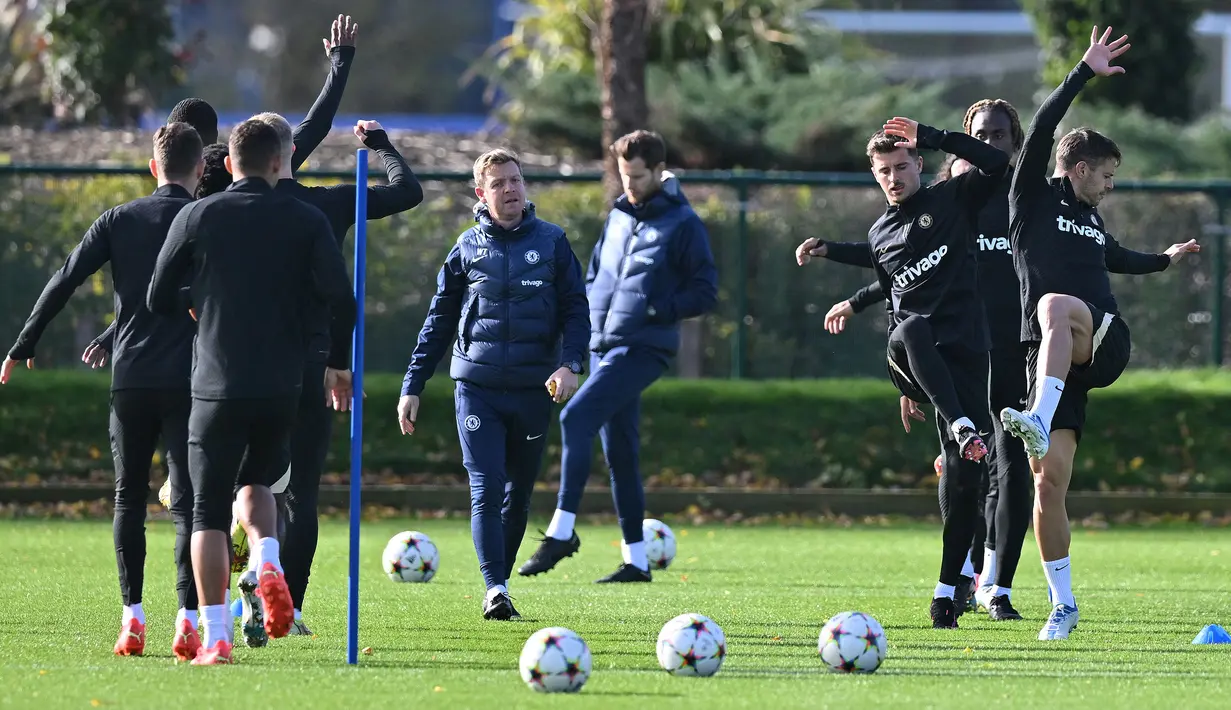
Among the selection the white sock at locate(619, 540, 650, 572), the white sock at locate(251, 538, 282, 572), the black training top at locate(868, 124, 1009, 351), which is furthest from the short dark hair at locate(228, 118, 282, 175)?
the white sock at locate(619, 540, 650, 572)

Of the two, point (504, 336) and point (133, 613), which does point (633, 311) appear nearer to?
point (504, 336)

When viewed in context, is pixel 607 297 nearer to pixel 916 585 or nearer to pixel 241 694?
pixel 916 585

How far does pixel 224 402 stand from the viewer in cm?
654

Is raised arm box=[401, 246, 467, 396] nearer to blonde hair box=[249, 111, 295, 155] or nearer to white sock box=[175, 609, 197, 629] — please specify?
blonde hair box=[249, 111, 295, 155]

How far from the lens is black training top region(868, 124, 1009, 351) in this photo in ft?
26.3

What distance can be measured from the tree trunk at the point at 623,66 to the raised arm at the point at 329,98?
8003 millimetres

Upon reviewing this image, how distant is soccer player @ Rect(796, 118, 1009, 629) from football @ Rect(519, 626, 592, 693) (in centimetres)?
233

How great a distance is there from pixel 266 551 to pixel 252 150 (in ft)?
4.50

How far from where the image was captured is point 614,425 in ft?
33.5

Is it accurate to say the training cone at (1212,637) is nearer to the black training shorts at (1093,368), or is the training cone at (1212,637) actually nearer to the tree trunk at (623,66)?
the black training shorts at (1093,368)

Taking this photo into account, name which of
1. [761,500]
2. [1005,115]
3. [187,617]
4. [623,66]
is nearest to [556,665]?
[187,617]

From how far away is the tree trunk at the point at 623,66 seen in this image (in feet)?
54.7

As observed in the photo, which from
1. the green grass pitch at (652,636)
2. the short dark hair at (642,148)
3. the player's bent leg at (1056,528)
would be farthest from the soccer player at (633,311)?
the player's bent leg at (1056,528)

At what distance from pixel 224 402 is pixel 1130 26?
18.9 m
